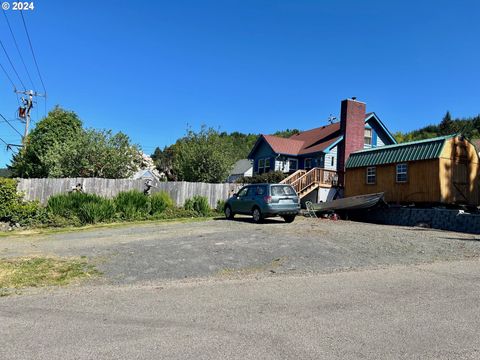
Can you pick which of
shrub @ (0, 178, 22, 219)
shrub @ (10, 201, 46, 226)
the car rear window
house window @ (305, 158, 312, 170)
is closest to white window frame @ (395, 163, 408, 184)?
the car rear window

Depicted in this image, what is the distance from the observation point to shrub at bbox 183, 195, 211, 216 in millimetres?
22125

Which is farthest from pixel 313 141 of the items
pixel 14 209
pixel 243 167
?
pixel 14 209

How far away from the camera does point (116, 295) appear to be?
6188 millimetres

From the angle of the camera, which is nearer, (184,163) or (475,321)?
(475,321)

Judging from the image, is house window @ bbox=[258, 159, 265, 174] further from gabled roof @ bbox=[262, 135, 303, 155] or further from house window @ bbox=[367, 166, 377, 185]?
house window @ bbox=[367, 166, 377, 185]

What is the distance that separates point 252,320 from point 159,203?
55.0ft

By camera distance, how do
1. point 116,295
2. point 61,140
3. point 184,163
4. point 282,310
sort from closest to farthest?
point 282,310, point 116,295, point 184,163, point 61,140

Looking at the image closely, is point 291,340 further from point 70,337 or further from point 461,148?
point 461,148

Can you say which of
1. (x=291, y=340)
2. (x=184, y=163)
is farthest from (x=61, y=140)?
(x=291, y=340)

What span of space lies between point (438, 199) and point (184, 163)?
17987 millimetres

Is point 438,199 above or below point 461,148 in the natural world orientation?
below

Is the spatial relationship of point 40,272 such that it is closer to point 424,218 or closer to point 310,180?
point 424,218

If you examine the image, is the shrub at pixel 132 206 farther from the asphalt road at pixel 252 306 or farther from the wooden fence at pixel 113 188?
the asphalt road at pixel 252 306

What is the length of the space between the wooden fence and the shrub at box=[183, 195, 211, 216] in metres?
1.15
